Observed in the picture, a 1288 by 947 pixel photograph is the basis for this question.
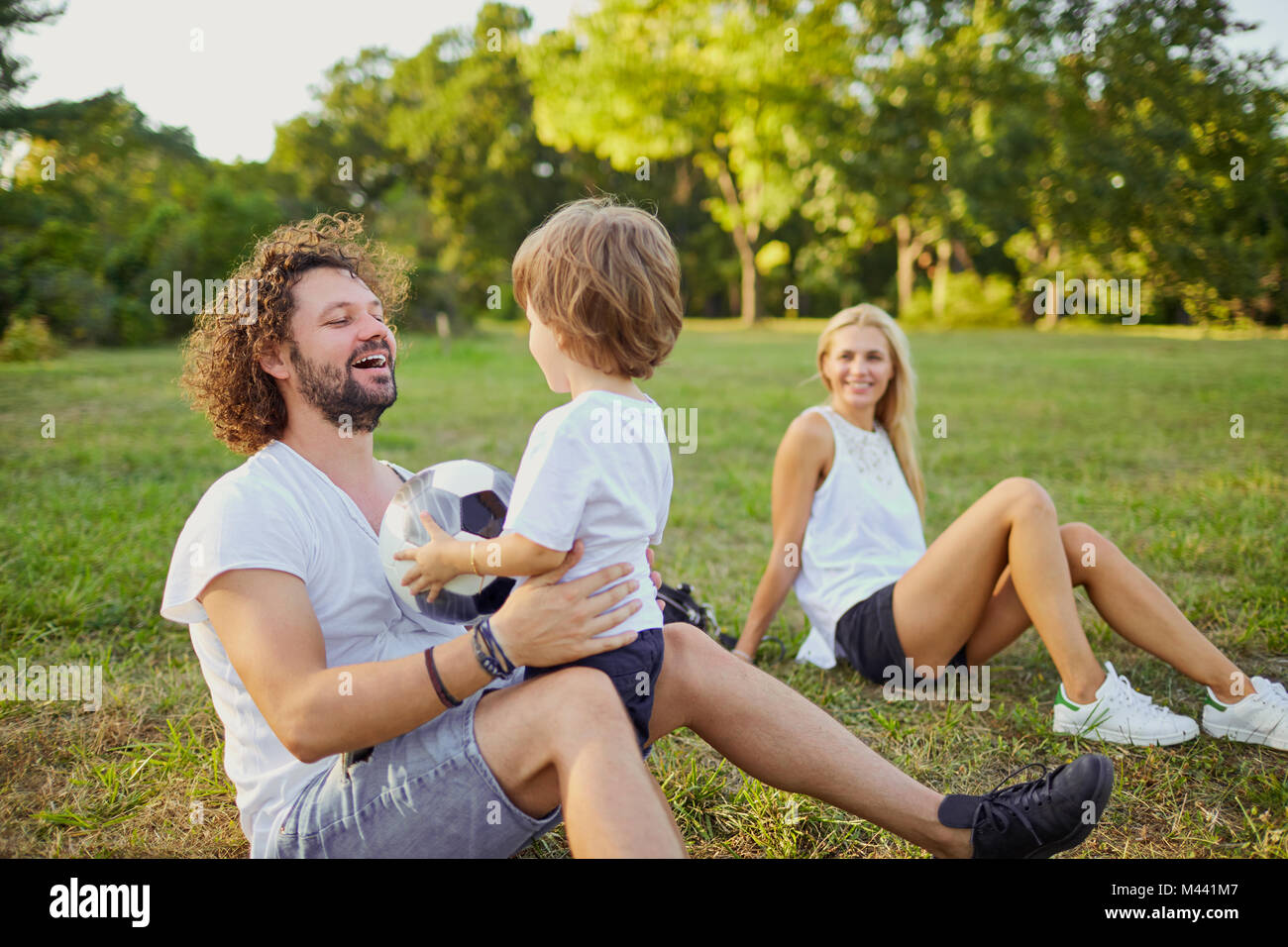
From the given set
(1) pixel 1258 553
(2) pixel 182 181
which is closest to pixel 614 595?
(1) pixel 1258 553

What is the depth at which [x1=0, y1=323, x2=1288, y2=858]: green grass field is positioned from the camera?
2.67 m

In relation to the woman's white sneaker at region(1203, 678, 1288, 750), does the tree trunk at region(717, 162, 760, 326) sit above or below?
above

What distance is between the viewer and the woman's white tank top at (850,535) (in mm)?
3566

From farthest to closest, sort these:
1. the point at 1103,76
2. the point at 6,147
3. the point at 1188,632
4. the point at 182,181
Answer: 1. the point at 182,181
2. the point at 6,147
3. the point at 1103,76
4. the point at 1188,632

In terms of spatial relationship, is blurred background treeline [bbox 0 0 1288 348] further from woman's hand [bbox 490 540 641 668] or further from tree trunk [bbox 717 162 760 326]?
woman's hand [bbox 490 540 641 668]

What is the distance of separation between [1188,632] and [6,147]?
18078 mm

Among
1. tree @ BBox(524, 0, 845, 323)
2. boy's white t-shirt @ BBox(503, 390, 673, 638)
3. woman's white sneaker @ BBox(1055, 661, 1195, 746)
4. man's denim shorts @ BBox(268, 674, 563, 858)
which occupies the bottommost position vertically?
woman's white sneaker @ BBox(1055, 661, 1195, 746)

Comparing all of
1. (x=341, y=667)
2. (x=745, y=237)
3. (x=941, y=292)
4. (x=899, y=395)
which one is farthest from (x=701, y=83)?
(x=341, y=667)

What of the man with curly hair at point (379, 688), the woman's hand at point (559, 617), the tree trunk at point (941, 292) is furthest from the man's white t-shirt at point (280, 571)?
the tree trunk at point (941, 292)

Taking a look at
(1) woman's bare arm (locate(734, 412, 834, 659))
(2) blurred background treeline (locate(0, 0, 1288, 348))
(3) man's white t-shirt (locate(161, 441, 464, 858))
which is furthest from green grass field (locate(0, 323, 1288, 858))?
(2) blurred background treeline (locate(0, 0, 1288, 348))

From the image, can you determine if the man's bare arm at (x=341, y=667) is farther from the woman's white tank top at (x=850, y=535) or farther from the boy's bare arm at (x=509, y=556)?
the woman's white tank top at (x=850, y=535)

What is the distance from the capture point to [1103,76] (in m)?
9.70
